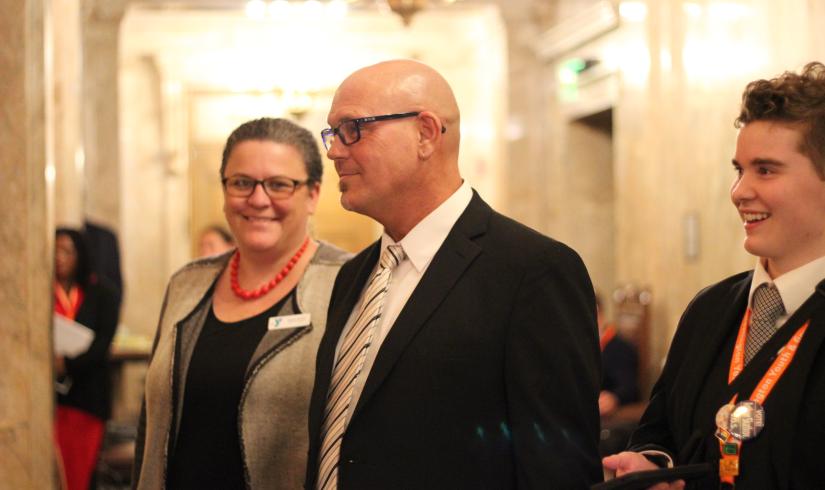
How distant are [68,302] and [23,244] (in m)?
2.41

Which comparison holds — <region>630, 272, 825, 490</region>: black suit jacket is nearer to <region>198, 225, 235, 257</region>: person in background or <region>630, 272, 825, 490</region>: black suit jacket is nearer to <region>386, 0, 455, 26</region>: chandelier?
<region>198, 225, 235, 257</region>: person in background

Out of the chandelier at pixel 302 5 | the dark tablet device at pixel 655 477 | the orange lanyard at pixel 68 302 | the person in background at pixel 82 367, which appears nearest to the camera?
the dark tablet device at pixel 655 477

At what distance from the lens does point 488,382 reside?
2.15m

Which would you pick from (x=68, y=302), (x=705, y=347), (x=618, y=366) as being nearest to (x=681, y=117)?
(x=618, y=366)

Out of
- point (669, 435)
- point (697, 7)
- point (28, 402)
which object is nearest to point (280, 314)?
point (669, 435)

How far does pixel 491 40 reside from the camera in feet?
39.7

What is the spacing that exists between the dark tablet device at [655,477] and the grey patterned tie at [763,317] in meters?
0.28

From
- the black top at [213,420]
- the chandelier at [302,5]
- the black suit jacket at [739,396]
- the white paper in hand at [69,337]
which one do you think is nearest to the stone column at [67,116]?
the white paper in hand at [69,337]

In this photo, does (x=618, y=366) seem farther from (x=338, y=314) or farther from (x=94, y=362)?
(x=338, y=314)

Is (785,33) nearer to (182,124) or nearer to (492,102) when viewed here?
(492,102)

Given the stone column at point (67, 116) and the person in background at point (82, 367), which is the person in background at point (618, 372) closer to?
the person in background at point (82, 367)

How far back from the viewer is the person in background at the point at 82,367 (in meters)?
5.84

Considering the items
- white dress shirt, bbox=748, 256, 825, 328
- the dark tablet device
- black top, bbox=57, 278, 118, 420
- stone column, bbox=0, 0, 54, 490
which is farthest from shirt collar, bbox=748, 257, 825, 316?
black top, bbox=57, 278, 118, 420

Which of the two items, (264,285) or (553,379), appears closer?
(553,379)
